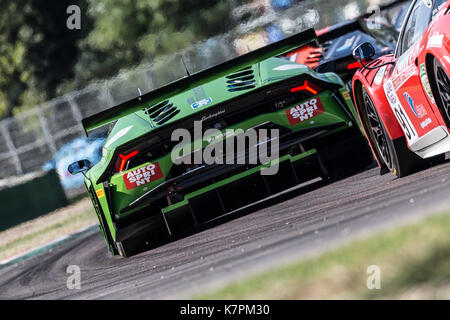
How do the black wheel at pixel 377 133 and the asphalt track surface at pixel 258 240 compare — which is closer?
the asphalt track surface at pixel 258 240

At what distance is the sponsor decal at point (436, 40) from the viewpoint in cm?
468

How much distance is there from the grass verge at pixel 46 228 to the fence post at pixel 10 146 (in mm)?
8060

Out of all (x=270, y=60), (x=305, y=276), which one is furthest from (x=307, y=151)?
(x=305, y=276)

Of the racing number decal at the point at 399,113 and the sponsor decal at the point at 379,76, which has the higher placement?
the sponsor decal at the point at 379,76

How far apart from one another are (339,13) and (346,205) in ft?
72.1

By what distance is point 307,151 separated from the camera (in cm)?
727

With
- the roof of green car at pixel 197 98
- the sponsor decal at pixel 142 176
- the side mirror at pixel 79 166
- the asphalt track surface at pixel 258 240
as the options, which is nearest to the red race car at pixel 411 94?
the asphalt track surface at pixel 258 240

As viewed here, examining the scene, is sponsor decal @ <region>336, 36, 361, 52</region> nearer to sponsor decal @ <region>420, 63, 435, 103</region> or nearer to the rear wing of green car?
the rear wing of green car

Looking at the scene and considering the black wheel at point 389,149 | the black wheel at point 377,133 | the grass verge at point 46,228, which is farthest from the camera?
the grass verge at point 46,228

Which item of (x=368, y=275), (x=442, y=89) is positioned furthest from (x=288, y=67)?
(x=368, y=275)

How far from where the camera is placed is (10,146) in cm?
2683

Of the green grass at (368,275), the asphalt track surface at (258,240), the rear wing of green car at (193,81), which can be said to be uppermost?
the rear wing of green car at (193,81)

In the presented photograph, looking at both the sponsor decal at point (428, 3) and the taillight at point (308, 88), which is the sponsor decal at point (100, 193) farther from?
the sponsor decal at point (428, 3)

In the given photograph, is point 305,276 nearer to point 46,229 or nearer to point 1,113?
point 46,229
